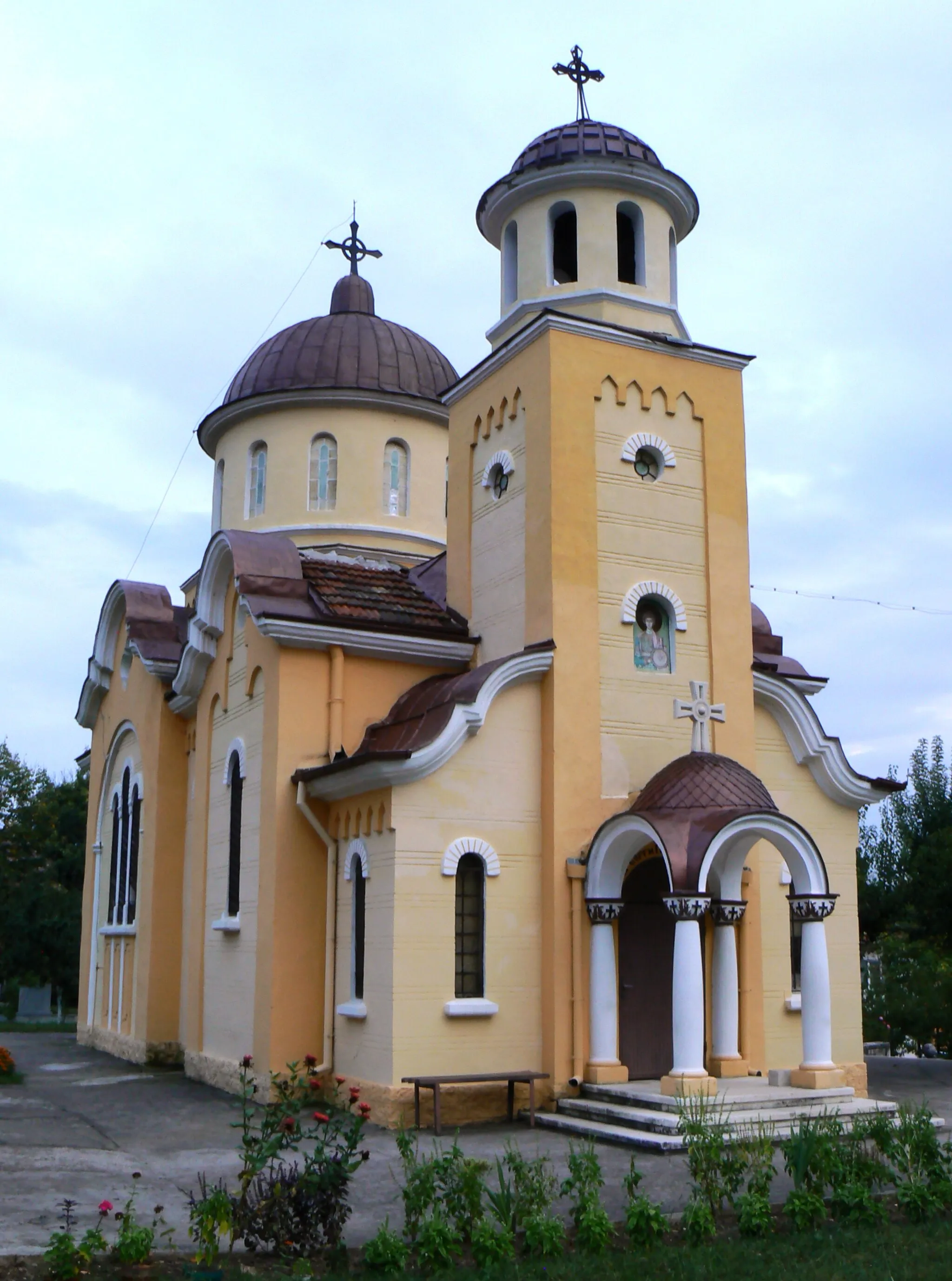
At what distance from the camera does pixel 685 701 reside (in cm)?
1436

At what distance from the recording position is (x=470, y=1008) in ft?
43.0

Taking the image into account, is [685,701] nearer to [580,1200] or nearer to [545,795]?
[545,795]

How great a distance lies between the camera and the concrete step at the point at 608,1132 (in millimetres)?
10820

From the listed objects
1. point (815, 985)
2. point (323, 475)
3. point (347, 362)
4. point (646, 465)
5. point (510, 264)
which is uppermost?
point (347, 362)

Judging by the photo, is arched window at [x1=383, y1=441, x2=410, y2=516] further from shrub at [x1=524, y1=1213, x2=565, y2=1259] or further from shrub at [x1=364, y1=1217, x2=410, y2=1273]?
shrub at [x1=364, y1=1217, x2=410, y2=1273]

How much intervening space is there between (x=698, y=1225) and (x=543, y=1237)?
99 centimetres

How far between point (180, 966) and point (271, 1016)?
16.2 feet

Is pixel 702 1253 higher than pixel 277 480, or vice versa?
pixel 277 480

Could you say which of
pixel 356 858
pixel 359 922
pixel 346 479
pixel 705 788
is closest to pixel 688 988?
pixel 705 788

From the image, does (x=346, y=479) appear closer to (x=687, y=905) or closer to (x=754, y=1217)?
(x=687, y=905)

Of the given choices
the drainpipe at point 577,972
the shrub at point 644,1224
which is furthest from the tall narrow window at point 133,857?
the shrub at point 644,1224

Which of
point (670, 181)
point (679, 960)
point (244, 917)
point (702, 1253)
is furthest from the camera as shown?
point (670, 181)

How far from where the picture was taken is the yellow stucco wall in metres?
21.5

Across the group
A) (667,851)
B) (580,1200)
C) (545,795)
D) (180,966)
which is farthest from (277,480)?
(580,1200)
